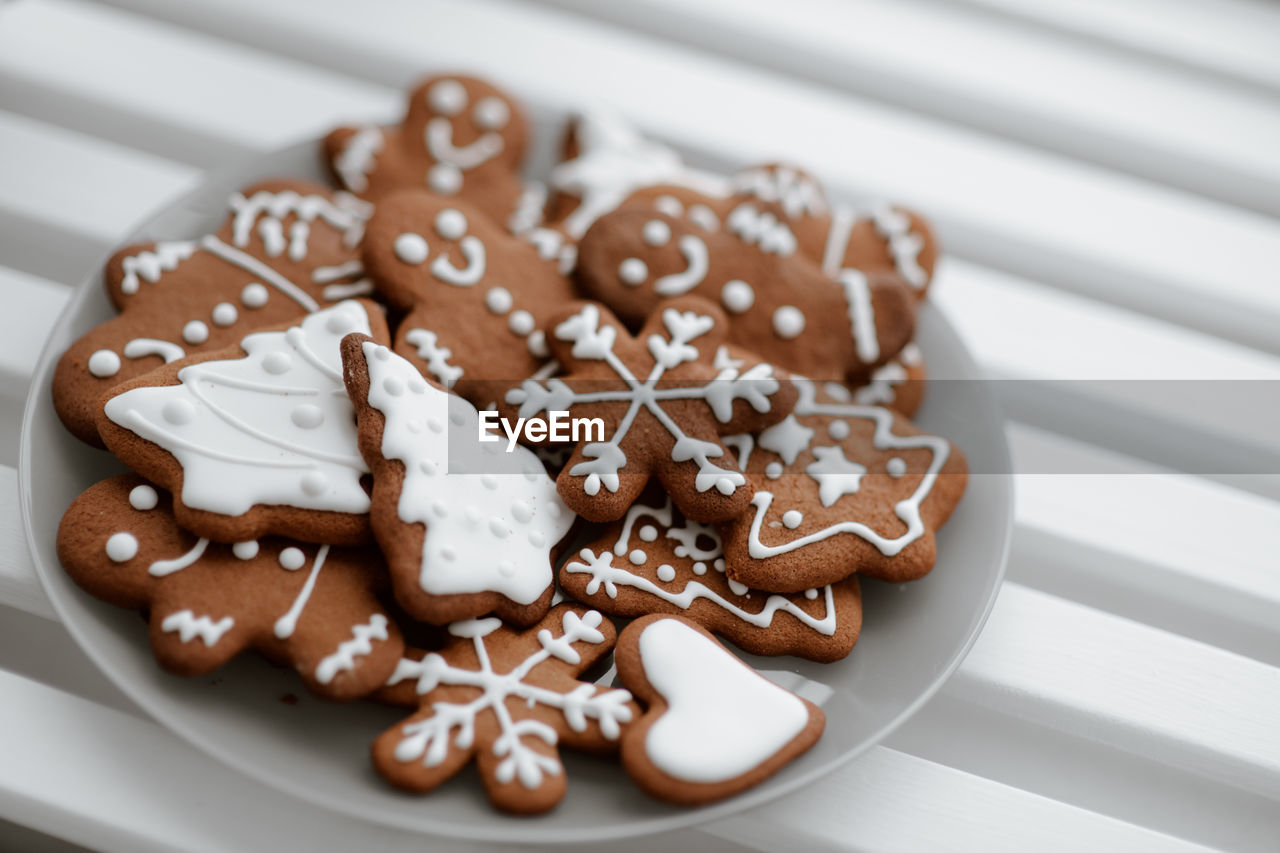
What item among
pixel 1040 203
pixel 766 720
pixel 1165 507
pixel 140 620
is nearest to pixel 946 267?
pixel 1040 203

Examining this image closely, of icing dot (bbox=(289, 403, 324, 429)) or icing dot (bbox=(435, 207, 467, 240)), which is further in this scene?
icing dot (bbox=(435, 207, 467, 240))

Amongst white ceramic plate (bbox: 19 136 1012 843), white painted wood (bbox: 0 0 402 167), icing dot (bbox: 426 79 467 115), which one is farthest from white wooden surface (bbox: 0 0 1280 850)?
icing dot (bbox: 426 79 467 115)

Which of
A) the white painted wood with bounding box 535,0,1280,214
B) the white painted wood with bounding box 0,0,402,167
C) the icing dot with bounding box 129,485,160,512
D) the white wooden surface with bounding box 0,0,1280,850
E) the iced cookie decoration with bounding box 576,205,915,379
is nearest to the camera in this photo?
the icing dot with bounding box 129,485,160,512

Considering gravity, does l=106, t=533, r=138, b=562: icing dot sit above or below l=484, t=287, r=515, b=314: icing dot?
below

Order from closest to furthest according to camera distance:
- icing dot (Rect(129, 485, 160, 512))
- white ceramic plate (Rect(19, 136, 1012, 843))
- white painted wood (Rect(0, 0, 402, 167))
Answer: white ceramic plate (Rect(19, 136, 1012, 843))
icing dot (Rect(129, 485, 160, 512))
white painted wood (Rect(0, 0, 402, 167))

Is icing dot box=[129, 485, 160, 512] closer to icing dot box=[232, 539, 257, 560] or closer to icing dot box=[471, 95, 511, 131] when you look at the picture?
icing dot box=[232, 539, 257, 560]

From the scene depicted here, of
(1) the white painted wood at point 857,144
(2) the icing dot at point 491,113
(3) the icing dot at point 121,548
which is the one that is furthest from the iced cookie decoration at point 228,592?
(1) the white painted wood at point 857,144

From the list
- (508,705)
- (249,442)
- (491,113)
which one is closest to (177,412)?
(249,442)
